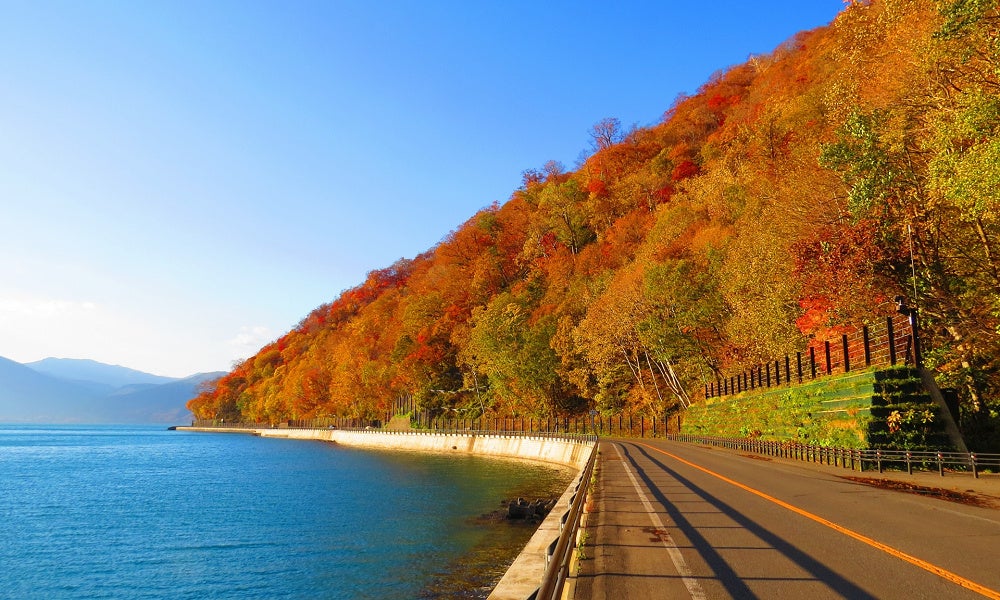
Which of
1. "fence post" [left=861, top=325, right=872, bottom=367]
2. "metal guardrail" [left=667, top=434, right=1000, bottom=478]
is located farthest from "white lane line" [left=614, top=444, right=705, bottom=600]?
"fence post" [left=861, top=325, right=872, bottom=367]

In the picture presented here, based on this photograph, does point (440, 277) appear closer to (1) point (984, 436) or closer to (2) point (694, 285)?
(2) point (694, 285)

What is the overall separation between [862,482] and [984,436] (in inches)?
301

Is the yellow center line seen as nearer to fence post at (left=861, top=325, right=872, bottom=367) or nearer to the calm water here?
the calm water

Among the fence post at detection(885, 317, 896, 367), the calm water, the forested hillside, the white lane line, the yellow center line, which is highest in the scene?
the forested hillside

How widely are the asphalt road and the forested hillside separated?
26.5 ft

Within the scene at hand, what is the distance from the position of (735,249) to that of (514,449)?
28.9m

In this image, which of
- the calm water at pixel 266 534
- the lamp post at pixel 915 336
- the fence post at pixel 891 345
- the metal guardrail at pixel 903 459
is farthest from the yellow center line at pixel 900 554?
the fence post at pixel 891 345

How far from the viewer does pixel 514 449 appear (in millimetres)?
56500

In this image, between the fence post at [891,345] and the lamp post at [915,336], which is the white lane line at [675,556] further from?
the fence post at [891,345]

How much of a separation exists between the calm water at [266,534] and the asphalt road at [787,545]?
19.9 feet

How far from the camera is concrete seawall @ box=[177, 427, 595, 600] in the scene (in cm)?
673

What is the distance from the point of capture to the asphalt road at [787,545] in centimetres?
641

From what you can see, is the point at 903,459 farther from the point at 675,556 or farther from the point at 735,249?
the point at 735,249

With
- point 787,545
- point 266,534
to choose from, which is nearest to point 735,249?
point 266,534
